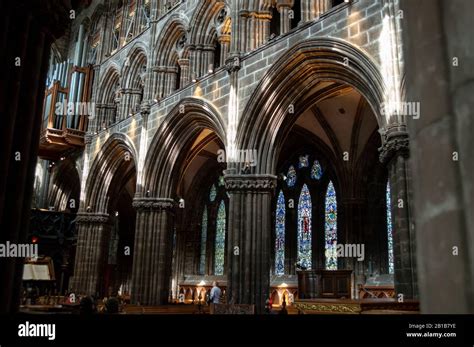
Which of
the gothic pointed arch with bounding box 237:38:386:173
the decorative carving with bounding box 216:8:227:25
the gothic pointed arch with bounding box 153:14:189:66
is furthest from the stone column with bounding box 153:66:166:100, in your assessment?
the gothic pointed arch with bounding box 237:38:386:173

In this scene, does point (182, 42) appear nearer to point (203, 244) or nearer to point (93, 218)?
point (93, 218)

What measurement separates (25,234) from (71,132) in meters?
19.6

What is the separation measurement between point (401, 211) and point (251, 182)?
5039 millimetres

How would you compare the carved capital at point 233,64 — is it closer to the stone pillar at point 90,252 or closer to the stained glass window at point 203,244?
the stone pillar at point 90,252

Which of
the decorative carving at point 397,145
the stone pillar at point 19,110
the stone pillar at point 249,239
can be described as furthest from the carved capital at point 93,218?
the stone pillar at point 19,110

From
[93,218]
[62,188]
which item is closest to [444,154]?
[93,218]

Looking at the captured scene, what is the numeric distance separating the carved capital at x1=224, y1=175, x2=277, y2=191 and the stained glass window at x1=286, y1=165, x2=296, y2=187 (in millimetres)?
7311

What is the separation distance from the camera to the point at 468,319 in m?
1.62

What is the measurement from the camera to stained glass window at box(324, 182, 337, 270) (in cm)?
1856

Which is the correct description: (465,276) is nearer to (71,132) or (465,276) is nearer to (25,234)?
(25,234)

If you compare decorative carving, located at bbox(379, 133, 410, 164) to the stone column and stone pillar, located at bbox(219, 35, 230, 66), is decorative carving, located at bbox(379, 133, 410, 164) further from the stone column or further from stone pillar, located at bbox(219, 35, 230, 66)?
the stone column

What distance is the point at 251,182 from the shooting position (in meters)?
13.6

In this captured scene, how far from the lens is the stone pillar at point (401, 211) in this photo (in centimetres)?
925

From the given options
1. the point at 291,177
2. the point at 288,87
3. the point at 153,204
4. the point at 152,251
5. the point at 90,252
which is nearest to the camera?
the point at 288,87
